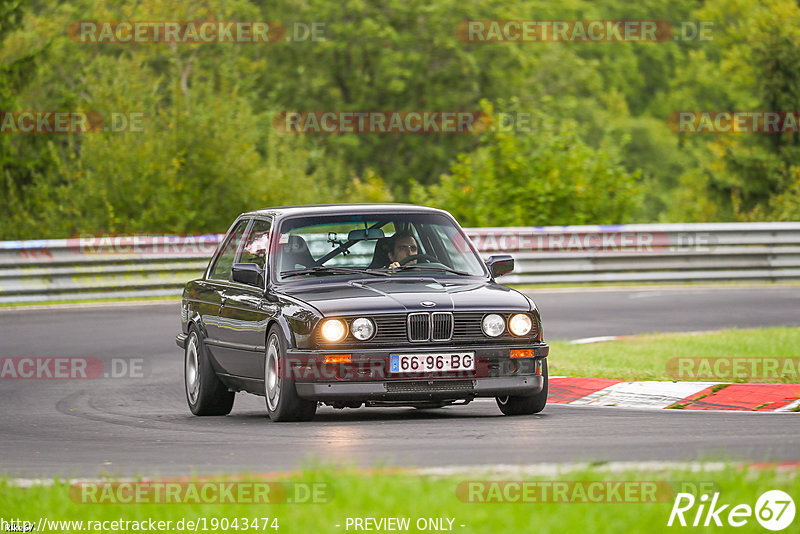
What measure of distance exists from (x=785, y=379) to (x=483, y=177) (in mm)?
20744

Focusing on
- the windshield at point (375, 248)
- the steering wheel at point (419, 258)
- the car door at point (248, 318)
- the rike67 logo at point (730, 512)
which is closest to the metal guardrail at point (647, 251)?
the car door at point (248, 318)

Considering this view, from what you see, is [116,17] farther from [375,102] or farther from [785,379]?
[785,379]

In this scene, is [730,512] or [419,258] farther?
[419,258]

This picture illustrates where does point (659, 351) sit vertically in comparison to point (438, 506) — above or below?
below

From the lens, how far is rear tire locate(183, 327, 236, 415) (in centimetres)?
1159

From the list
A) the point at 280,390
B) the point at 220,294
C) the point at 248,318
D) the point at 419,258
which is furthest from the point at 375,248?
the point at 280,390

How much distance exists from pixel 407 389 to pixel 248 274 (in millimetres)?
1712

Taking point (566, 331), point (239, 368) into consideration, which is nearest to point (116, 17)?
point (566, 331)

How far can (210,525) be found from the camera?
20.0ft

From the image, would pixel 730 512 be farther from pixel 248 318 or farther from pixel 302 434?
pixel 248 318

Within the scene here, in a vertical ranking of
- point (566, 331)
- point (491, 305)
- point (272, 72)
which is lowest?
point (566, 331)

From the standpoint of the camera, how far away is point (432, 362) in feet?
32.7

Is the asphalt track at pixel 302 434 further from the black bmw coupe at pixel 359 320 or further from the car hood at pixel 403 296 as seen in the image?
Result: the car hood at pixel 403 296

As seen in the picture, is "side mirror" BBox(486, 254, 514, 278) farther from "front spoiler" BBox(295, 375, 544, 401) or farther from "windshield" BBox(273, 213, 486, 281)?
"front spoiler" BBox(295, 375, 544, 401)
